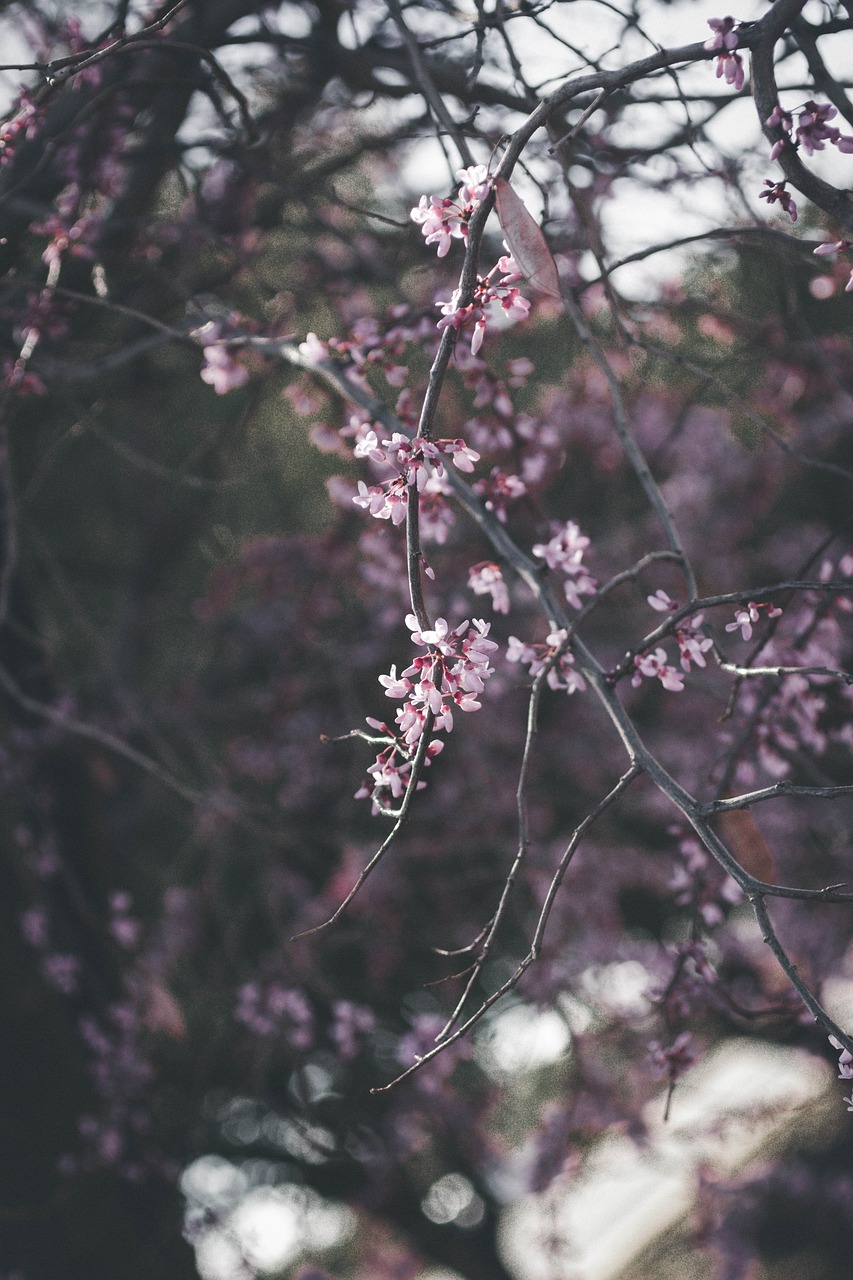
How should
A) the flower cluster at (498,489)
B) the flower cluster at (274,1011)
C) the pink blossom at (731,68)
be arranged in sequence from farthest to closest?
the flower cluster at (274,1011) < the flower cluster at (498,489) < the pink blossom at (731,68)

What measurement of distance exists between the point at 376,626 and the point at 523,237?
11.7 feet

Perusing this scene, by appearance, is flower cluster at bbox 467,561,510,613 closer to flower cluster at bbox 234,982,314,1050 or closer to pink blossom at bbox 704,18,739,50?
pink blossom at bbox 704,18,739,50

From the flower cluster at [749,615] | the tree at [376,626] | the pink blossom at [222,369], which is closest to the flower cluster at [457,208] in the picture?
the tree at [376,626]

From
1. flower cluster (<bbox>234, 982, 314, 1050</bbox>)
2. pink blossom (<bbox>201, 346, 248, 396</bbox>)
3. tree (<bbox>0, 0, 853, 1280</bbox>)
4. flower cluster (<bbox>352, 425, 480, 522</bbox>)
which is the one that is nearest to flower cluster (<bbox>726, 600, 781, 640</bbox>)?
tree (<bbox>0, 0, 853, 1280</bbox>)

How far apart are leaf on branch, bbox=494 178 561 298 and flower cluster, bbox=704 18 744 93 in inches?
12.8

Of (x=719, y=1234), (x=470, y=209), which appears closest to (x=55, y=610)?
(x=470, y=209)

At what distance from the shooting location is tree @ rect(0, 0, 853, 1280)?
1998 millimetres

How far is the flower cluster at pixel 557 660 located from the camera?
5.62 feet

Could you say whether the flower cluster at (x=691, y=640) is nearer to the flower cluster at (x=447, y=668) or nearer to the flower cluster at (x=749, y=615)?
the flower cluster at (x=749, y=615)

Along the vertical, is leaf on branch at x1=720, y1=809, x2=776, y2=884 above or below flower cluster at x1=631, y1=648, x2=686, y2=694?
below

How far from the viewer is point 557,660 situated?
1678 mm

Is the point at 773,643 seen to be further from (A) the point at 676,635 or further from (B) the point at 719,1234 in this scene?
(B) the point at 719,1234

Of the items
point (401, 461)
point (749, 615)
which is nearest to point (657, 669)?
point (749, 615)

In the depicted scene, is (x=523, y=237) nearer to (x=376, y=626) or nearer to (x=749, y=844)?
(x=749, y=844)
